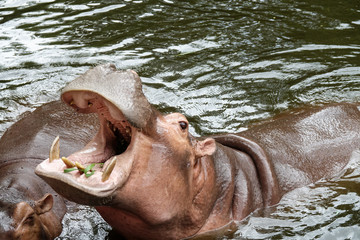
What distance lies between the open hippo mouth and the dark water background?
1115mm

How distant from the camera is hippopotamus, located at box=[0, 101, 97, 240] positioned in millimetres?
4262

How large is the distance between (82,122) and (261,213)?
76.4 inches

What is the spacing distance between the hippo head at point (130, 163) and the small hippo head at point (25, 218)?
1.94 ft

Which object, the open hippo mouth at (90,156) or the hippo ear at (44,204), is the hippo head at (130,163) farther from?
the hippo ear at (44,204)

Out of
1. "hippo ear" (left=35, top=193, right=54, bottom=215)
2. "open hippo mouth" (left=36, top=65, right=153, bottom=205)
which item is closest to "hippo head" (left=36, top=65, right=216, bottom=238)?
"open hippo mouth" (left=36, top=65, right=153, bottom=205)

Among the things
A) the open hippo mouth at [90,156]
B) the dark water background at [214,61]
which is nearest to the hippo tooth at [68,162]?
the open hippo mouth at [90,156]

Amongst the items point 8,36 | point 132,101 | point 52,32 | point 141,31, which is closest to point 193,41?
point 141,31

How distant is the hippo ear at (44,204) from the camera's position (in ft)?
14.4

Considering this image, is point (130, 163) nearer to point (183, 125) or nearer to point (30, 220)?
point (183, 125)

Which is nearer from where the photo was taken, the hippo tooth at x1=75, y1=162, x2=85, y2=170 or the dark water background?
the hippo tooth at x1=75, y1=162, x2=85, y2=170

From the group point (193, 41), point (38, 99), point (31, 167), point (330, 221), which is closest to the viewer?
point (330, 221)

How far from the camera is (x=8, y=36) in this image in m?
8.33

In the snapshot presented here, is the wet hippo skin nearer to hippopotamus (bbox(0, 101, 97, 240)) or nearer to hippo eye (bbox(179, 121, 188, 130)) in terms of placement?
hippo eye (bbox(179, 121, 188, 130))

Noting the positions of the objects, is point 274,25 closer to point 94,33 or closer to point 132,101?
point 94,33
